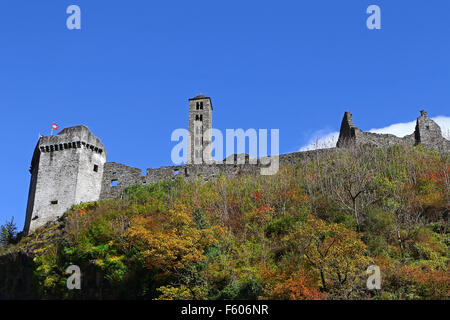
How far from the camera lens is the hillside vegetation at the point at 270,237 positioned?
71.9 feet

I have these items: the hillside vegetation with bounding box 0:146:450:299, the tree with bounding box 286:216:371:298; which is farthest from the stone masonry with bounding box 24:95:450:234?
the tree with bounding box 286:216:371:298

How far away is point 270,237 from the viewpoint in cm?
2828

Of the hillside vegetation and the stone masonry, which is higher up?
the stone masonry

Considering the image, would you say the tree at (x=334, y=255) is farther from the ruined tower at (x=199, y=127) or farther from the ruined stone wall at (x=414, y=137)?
the ruined tower at (x=199, y=127)

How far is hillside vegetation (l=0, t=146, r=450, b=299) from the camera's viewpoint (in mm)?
21906

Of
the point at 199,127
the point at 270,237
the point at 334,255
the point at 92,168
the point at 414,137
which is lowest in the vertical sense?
the point at 334,255

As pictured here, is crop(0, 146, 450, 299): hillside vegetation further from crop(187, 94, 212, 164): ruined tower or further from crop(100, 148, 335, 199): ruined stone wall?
crop(187, 94, 212, 164): ruined tower

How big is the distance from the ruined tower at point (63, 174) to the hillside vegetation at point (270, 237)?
1.64m

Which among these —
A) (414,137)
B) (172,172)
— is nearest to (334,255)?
(172,172)

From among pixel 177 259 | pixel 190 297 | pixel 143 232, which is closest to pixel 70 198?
pixel 143 232

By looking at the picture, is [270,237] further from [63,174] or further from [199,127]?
[199,127]

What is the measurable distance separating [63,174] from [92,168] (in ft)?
8.18

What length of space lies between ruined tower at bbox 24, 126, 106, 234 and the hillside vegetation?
1.64 m
